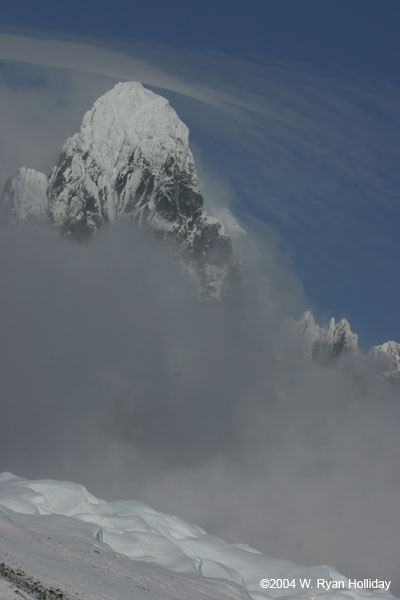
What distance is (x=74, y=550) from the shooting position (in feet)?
295

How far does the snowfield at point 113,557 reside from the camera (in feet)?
255

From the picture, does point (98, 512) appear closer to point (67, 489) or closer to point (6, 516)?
point (67, 489)

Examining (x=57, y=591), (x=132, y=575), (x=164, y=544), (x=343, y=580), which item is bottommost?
(x=57, y=591)

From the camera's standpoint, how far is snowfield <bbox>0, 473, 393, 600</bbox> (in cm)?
7762

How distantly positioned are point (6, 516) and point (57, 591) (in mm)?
25619

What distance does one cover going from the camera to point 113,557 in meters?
93.2

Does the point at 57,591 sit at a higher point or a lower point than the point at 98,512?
lower

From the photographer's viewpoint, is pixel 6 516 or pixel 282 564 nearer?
pixel 6 516

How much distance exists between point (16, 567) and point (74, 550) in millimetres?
15545

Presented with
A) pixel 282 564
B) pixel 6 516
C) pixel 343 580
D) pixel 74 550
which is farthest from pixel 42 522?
pixel 343 580

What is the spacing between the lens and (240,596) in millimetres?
97000

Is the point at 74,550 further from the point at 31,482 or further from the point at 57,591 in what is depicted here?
the point at 31,482

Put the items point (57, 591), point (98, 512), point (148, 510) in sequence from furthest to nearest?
point (148, 510) → point (98, 512) → point (57, 591)

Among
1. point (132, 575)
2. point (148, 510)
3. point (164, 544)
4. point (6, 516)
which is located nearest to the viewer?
point (132, 575)
